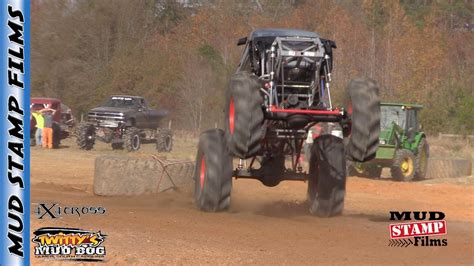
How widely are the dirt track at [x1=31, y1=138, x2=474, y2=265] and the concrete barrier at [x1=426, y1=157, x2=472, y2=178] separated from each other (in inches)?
208

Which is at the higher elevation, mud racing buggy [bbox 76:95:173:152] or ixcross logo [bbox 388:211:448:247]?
ixcross logo [bbox 388:211:448:247]

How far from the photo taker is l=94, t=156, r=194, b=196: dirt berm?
1523cm

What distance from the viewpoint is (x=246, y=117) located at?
10.2 meters

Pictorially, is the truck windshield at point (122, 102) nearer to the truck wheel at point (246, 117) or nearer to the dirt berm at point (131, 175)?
the dirt berm at point (131, 175)

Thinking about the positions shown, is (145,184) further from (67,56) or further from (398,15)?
(398,15)

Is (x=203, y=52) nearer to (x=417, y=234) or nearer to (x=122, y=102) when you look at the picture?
(x=122, y=102)

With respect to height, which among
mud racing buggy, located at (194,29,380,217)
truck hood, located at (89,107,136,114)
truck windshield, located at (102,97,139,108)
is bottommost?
truck hood, located at (89,107,136,114)

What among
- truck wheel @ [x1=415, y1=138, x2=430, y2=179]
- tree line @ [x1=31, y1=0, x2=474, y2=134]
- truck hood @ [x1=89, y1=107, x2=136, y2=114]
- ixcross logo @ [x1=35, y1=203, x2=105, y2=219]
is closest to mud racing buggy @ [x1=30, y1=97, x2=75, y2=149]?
truck hood @ [x1=89, y1=107, x2=136, y2=114]

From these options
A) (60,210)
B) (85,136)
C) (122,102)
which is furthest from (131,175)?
(122,102)

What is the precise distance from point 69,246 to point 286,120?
425 cm

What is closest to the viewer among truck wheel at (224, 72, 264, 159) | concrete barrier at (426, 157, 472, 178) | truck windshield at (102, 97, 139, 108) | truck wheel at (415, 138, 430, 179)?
truck wheel at (224, 72, 264, 159)

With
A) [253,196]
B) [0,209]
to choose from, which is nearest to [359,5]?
[253,196]

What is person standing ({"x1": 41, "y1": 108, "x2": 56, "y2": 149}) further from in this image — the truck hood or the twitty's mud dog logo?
the twitty's mud dog logo

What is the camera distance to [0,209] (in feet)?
13.9
